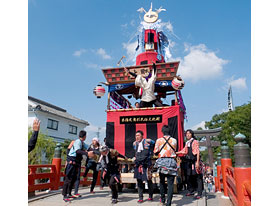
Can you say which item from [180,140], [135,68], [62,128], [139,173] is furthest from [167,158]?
[62,128]

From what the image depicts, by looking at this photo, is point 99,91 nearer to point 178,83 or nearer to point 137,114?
point 137,114

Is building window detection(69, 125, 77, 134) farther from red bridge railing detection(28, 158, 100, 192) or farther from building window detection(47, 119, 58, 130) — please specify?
red bridge railing detection(28, 158, 100, 192)

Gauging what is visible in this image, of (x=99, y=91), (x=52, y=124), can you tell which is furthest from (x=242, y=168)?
(x=52, y=124)

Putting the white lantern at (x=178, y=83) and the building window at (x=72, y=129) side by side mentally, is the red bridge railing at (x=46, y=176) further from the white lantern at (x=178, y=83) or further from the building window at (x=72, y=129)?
the building window at (x=72, y=129)

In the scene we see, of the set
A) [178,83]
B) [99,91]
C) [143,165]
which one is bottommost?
[143,165]

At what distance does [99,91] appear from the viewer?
8711 millimetres

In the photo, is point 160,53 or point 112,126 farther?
point 160,53

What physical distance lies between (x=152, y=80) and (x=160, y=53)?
4006 millimetres

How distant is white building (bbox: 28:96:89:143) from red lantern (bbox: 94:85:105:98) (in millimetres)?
15769

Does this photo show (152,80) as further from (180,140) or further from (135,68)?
(180,140)

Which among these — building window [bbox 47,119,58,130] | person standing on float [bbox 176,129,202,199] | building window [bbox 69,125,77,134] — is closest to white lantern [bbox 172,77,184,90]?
person standing on float [bbox 176,129,202,199]

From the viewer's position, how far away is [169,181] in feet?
14.6

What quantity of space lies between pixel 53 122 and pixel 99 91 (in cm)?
1897

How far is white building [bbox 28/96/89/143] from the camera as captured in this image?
75.8ft
